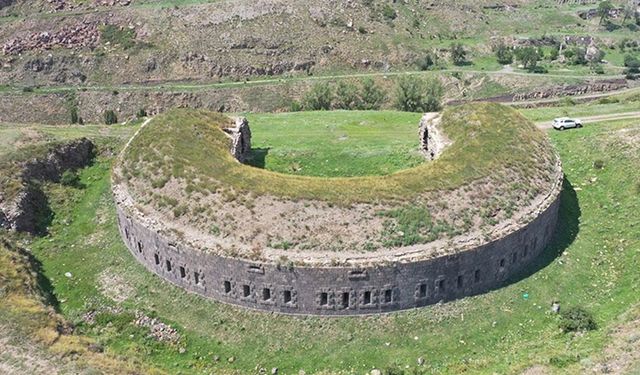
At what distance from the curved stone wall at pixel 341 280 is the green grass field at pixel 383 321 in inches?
31.4

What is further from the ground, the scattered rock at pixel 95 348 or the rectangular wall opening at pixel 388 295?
the rectangular wall opening at pixel 388 295

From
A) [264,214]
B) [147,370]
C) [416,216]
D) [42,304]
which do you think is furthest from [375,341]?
[42,304]

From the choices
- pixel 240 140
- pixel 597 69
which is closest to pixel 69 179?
pixel 240 140

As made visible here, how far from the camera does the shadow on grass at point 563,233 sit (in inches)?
1721

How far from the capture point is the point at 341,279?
124 feet

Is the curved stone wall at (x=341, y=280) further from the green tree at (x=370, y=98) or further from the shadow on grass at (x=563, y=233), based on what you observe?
the green tree at (x=370, y=98)

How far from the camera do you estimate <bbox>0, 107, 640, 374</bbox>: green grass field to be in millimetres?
36219

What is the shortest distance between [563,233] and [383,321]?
19.7 metres

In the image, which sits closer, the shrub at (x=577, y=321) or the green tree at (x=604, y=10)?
the shrub at (x=577, y=321)

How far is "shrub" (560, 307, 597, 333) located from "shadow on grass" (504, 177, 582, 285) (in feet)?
15.5

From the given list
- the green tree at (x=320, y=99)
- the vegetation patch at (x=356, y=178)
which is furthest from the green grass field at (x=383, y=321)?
the green tree at (x=320, y=99)

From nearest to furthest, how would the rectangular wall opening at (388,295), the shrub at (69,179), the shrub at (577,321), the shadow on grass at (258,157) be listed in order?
the shrub at (577,321) → the rectangular wall opening at (388,295) → the shrub at (69,179) → the shadow on grass at (258,157)

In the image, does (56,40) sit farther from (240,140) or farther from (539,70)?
Answer: (539,70)

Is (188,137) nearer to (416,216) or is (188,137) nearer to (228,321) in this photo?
(228,321)
